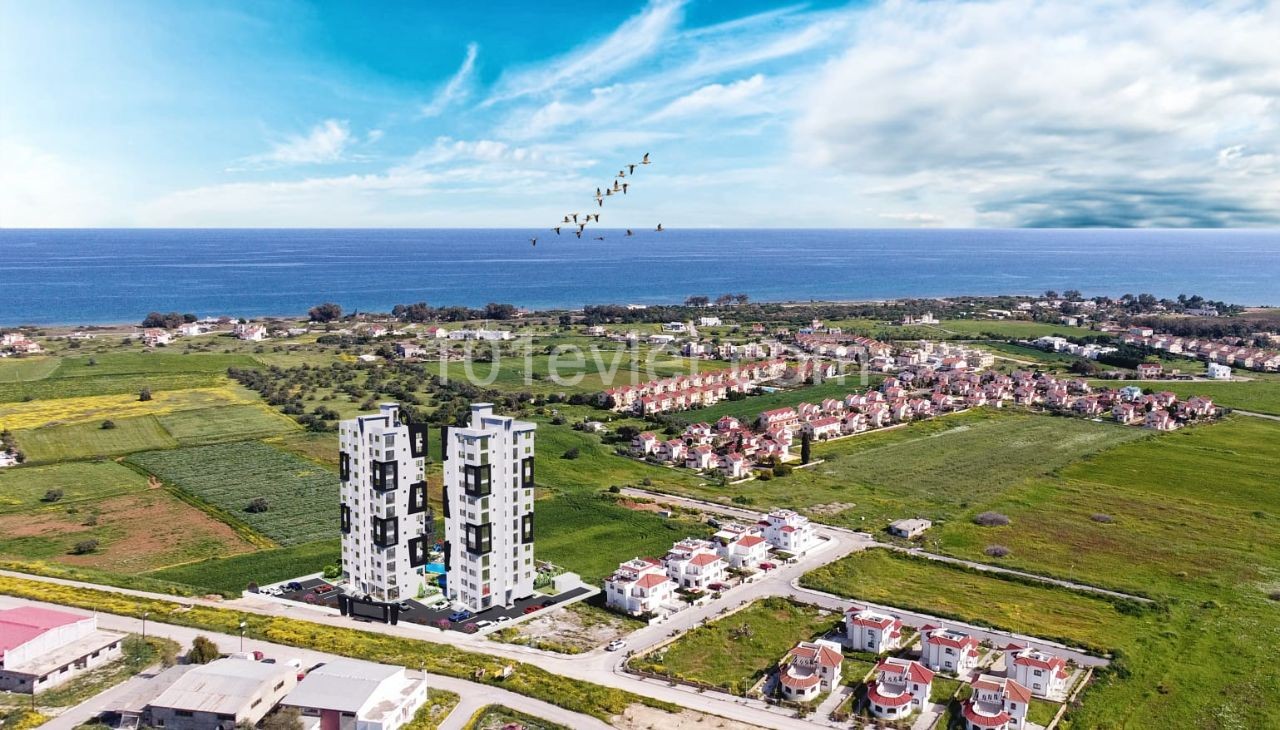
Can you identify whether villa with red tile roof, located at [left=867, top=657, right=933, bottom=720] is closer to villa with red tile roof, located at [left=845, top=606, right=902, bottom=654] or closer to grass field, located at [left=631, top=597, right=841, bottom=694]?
villa with red tile roof, located at [left=845, top=606, right=902, bottom=654]

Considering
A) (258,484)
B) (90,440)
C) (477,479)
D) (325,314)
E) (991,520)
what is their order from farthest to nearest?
1. (325,314)
2. (90,440)
3. (258,484)
4. (991,520)
5. (477,479)

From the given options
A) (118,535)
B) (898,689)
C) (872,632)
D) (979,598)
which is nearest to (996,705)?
(898,689)

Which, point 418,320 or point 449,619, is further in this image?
point 418,320

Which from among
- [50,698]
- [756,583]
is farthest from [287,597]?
[756,583]

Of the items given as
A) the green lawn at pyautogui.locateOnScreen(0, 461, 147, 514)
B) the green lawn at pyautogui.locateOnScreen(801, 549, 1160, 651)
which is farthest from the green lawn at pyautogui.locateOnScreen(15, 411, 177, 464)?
the green lawn at pyautogui.locateOnScreen(801, 549, 1160, 651)

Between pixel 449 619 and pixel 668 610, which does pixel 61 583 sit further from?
pixel 668 610

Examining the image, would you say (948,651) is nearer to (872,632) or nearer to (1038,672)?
(872,632)
